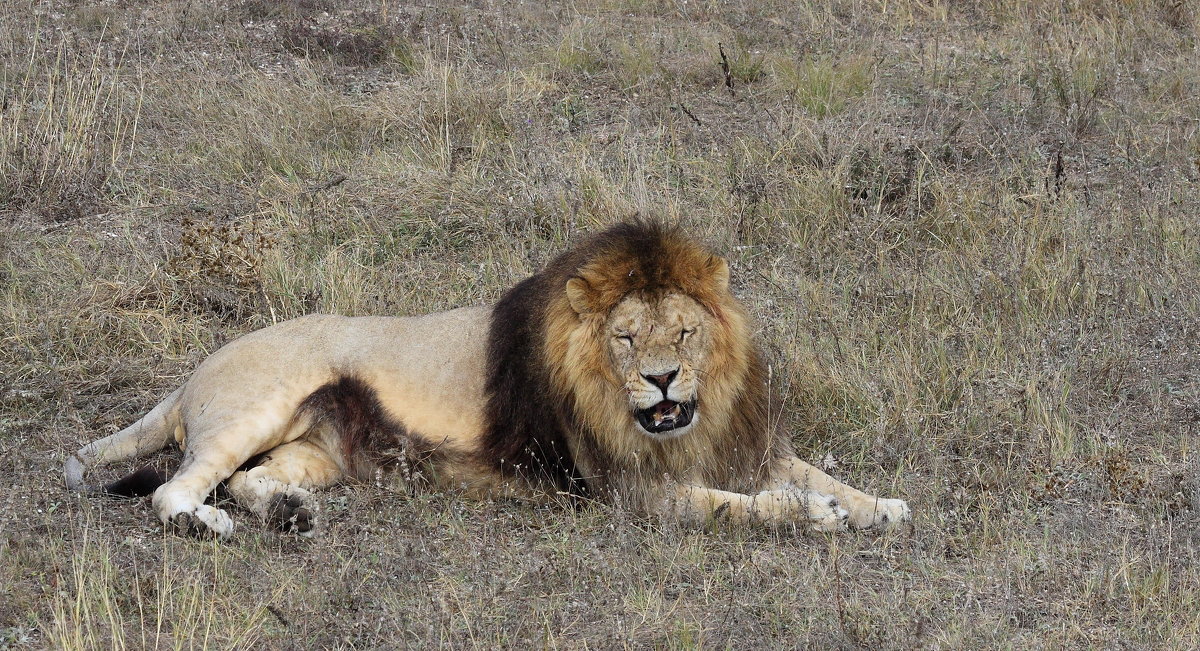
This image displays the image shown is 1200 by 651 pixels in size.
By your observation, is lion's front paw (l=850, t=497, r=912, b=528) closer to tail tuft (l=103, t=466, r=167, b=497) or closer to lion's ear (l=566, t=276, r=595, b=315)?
lion's ear (l=566, t=276, r=595, b=315)

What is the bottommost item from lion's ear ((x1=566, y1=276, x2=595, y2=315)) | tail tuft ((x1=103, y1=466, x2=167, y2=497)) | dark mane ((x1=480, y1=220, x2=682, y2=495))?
tail tuft ((x1=103, y1=466, x2=167, y2=497))

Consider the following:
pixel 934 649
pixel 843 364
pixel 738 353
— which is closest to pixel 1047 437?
pixel 843 364

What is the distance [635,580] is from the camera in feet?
13.7

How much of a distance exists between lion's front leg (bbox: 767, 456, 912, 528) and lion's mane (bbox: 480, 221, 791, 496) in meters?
0.07

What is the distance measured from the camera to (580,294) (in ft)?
14.6

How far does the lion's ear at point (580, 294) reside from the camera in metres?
4.44

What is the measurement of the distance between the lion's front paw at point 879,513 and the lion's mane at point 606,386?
1.33ft

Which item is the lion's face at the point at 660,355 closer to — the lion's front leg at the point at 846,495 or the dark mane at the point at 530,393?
the dark mane at the point at 530,393

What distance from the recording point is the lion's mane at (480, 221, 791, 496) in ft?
14.6

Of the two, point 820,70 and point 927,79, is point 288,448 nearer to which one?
point 820,70

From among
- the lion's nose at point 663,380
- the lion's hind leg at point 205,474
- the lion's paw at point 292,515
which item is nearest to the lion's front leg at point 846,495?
the lion's nose at point 663,380

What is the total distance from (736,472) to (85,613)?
2.24 metres

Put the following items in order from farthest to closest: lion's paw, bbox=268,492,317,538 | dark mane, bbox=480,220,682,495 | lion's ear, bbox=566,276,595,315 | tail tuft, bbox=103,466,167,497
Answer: tail tuft, bbox=103,466,167,497 → dark mane, bbox=480,220,682,495 → lion's paw, bbox=268,492,317,538 → lion's ear, bbox=566,276,595,315

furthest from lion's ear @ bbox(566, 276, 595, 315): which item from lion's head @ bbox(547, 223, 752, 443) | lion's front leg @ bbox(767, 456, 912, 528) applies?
→ lion's front leg @ bbox(767, 456, 912, 528)
